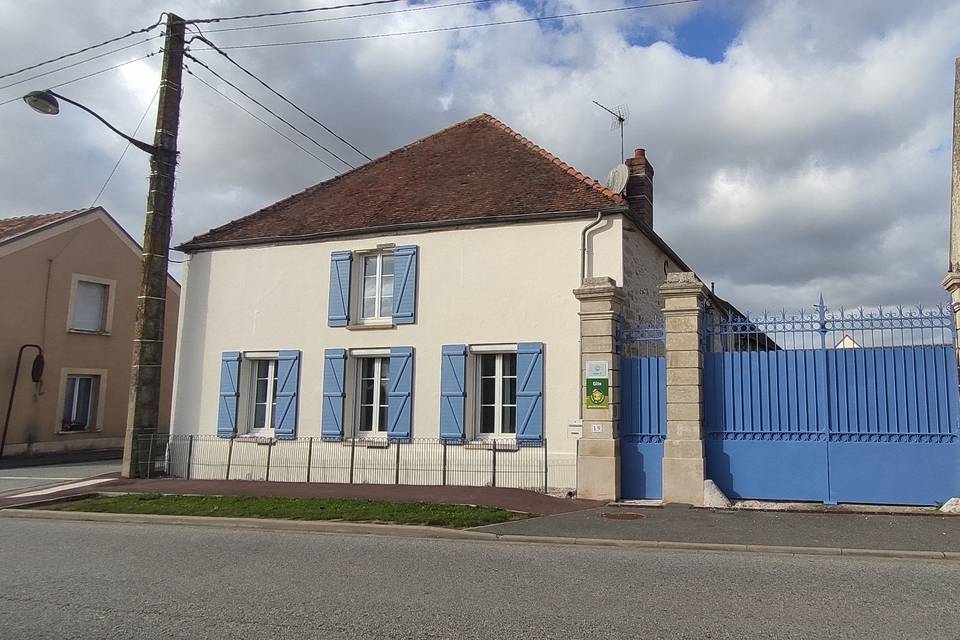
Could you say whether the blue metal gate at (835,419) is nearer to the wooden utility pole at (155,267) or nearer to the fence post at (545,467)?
the fence post at (545,467)

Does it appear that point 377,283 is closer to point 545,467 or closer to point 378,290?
point 378,290

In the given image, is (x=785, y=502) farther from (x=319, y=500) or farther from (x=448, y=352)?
(x=319, y=500)

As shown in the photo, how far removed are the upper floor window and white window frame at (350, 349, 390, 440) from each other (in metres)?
12.7

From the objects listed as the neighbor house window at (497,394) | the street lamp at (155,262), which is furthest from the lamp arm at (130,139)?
the neighbor house window at (497,394)

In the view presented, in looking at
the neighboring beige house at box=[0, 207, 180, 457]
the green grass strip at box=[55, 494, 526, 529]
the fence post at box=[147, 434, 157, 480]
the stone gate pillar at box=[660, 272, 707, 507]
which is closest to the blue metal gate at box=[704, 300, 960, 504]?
the stone gate pillar at box=[660, 272, 707, 507]

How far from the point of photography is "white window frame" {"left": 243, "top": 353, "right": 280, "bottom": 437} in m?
15.1

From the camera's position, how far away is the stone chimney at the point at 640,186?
15.1 metres

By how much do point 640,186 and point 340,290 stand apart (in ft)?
22.1

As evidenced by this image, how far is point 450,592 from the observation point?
5898 millimetres

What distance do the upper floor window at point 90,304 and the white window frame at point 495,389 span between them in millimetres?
15208

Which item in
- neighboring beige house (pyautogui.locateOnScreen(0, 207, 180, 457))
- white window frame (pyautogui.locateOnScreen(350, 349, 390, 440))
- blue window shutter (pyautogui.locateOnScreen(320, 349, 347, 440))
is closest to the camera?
blue window shutter (pyautogui.locateOnScreen(320, 349, 347, 440))

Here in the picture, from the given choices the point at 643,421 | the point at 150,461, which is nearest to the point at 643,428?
the point at 643,421

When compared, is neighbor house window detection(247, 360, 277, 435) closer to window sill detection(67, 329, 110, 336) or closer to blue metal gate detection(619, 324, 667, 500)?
blue metal gate detection(619, 324, 667, 500)

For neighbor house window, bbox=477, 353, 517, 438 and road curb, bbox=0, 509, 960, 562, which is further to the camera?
neighbor house window, bbox=477, 353, 517, 438
